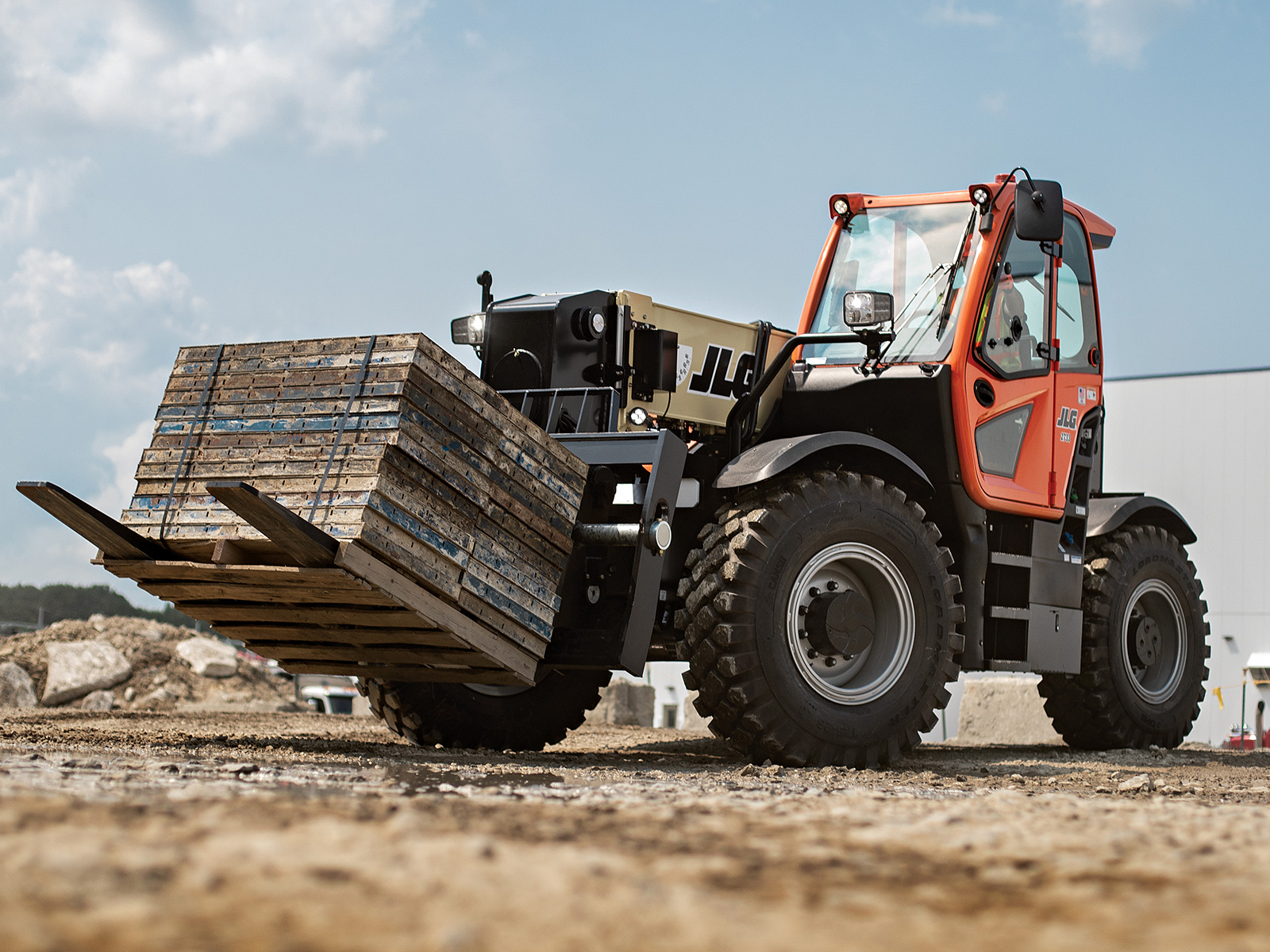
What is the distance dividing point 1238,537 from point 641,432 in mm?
21161

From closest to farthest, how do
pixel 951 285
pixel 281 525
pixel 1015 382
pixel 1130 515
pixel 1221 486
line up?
pixel 281 525 → pixel 951 285 → pixel 1015 382 → pixel 1130 515 → pixel 1221 486

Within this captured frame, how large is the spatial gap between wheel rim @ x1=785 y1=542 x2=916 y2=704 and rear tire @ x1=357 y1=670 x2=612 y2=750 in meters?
1.37

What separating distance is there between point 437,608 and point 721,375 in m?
2.63

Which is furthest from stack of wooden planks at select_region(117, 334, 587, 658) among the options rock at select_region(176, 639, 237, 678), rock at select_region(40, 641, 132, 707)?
rock at select_region(176, 639, 237, 678)

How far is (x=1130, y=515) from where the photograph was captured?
9102 millimetres

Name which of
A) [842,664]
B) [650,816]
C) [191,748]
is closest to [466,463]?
[191,748]

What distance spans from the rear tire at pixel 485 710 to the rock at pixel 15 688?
8702mm

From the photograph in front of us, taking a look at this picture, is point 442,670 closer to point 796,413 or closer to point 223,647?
point 796,413

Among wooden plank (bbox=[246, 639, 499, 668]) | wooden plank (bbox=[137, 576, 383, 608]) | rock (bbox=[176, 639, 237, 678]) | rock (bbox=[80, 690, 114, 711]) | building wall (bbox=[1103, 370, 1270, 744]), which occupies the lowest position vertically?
rock (bbox=[80, 690, 114, 711])

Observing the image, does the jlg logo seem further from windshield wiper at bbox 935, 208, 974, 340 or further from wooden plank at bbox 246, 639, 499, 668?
wooden plank at bbox 246, 639, 499, 668

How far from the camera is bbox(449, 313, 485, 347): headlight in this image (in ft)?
25.9

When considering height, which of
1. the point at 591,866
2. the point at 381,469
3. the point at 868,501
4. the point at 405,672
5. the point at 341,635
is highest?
the point at 868,501

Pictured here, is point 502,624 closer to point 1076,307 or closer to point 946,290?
point 946,290

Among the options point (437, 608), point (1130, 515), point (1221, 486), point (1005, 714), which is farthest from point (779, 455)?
point (1221, 486)
